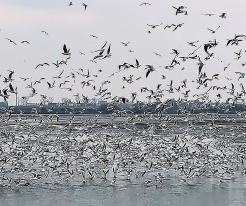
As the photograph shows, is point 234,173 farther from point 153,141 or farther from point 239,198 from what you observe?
point 153,141

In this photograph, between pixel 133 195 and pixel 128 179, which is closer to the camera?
pixel 133 195

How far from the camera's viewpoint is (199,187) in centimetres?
1983

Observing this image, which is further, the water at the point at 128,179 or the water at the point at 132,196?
the water at the point at 128,179

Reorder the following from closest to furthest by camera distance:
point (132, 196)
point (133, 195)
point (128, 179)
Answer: point (132, 196), point (133, 195), point (128, 179)

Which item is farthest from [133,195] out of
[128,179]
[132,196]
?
[128,179]

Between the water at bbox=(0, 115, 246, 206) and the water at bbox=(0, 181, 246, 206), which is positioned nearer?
the water at bbox=(0, 181, 246, 206)

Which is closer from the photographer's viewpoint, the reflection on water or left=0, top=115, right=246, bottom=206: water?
the reflection on water

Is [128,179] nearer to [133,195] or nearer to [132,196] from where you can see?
[133,195]

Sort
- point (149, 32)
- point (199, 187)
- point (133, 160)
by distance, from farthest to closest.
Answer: point (133, 160) < point (199, 187) < point (149, 32)

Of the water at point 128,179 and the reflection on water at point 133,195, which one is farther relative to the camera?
the water at point 128,179

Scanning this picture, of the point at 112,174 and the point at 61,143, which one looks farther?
the point at 61,143

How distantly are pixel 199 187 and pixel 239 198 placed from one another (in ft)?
8.13

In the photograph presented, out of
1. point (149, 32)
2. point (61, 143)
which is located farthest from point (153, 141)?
point (149, 32)

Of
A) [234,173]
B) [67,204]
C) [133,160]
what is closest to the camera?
[67,204]
